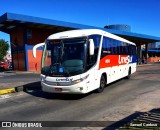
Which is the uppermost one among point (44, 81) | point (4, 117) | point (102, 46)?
point (102, 46)

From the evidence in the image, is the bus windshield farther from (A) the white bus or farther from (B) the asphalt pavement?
(B) the asphalt pavement

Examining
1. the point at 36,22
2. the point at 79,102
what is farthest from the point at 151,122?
the point at 36,22

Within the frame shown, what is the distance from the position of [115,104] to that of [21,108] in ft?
11.9

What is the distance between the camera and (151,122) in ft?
20.2

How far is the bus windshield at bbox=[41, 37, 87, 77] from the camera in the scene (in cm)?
1053

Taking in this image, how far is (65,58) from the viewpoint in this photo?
1090cm

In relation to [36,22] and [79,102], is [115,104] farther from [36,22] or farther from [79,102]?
[36,22]

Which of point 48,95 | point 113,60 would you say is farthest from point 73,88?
point 113,60

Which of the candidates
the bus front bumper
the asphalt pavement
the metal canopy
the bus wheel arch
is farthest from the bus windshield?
the metal canopy

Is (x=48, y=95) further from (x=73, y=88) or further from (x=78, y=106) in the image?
(x=78, y=106)

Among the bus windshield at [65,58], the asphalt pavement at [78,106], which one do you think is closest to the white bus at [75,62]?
the bus windshield at [65,58]

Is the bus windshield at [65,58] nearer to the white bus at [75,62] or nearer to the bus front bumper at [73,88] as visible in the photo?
the white bus at [75,62]

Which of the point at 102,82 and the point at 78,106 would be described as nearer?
the point at 78,106

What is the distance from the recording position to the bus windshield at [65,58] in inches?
415
